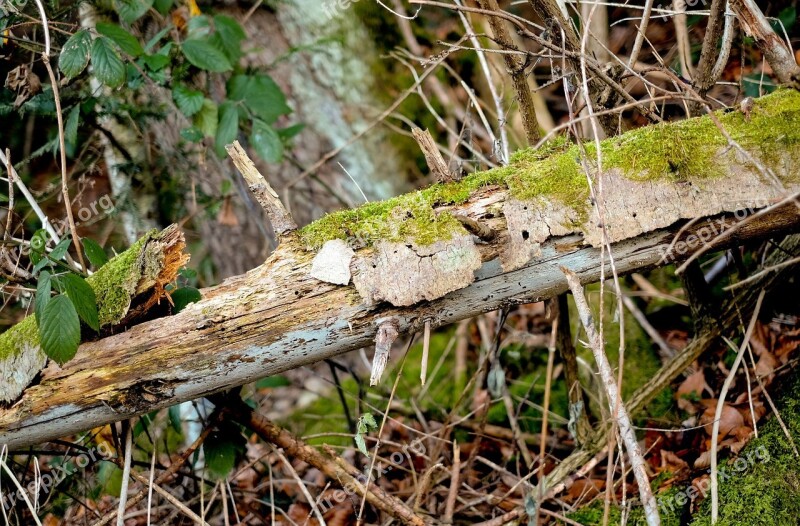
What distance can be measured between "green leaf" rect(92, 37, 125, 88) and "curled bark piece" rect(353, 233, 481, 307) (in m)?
1.45

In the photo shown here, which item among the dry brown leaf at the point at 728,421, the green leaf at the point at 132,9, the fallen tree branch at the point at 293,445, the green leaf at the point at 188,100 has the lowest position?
the dry brown leaf at the point at 728,421

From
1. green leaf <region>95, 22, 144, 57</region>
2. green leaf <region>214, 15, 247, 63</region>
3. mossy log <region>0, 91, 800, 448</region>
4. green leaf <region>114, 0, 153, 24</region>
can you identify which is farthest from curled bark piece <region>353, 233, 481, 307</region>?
green leaf <region>114, 0, 153, 24</region>

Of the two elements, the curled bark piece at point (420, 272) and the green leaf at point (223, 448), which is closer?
the curled bark piece at point (420, 272)

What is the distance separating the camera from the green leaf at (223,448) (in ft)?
7.64

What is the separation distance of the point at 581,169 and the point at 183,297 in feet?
4.29

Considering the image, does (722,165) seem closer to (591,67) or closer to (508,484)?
(591,67)

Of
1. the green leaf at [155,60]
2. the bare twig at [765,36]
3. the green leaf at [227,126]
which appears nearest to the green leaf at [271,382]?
the green leaf at [227,126]

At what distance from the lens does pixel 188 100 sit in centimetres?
291

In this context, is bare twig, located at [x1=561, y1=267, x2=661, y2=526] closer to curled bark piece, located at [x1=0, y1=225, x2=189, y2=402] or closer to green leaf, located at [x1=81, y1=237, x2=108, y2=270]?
curled bark piece, located at [x1=0, y1=225, x2=189, y2=402]

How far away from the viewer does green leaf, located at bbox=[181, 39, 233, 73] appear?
2768 mm

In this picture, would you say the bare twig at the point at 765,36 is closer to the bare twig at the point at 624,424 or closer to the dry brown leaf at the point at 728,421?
the bare twig at the point at 624,424

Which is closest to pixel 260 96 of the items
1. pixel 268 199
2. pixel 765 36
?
pixel 268 199

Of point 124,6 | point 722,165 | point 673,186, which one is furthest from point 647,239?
point 124,6

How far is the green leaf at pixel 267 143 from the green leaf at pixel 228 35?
0.36 meters
